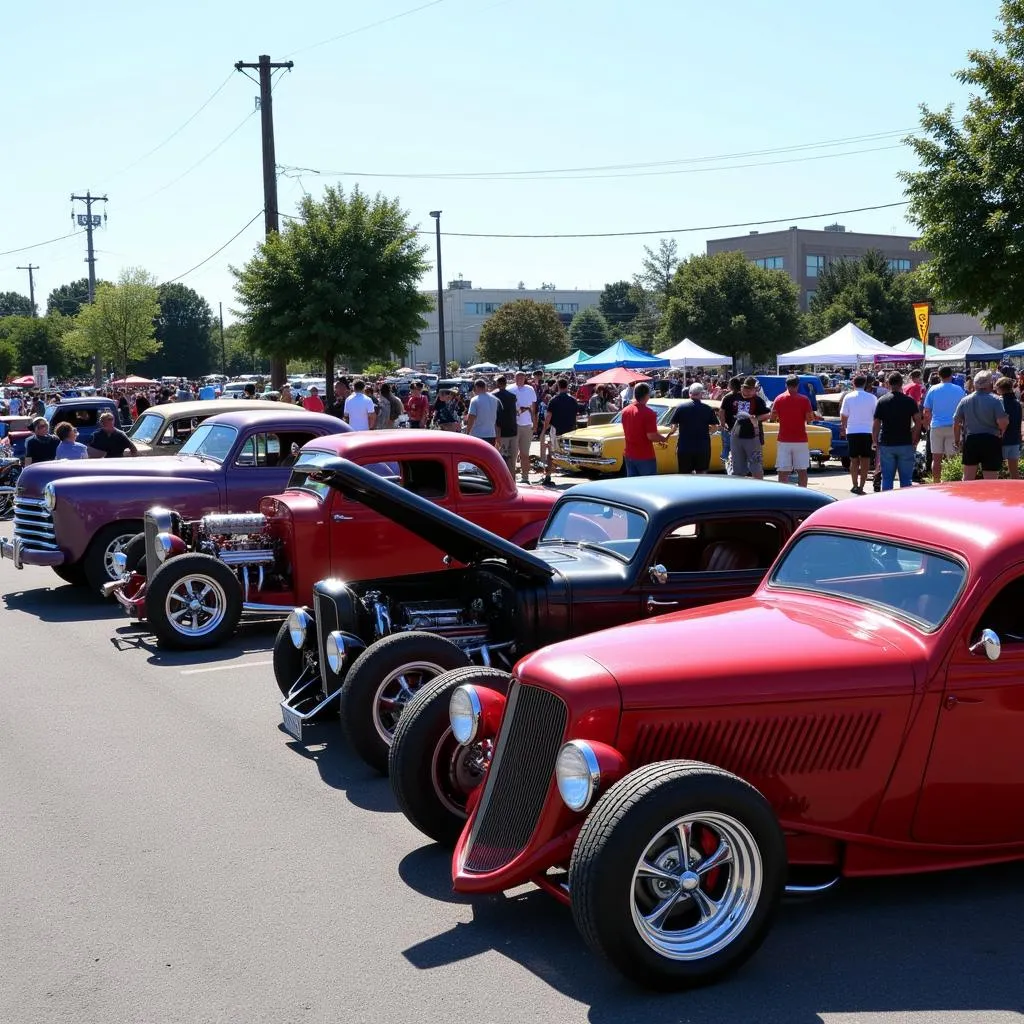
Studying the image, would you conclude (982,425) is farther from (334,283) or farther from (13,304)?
(13,304)

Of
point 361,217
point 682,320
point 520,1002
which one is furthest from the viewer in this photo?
point 682,320

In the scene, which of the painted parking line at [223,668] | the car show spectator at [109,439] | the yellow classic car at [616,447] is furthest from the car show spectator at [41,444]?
the yellow classic car at [616,447]

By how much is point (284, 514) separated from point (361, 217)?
18409mm

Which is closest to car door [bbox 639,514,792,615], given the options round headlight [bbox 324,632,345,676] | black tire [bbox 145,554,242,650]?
round headlight [bbox 324,632,345,676]

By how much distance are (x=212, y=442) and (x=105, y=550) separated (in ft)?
5.12

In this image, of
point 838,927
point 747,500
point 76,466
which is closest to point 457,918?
point 838,927

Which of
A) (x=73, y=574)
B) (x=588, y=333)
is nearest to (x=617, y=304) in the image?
(x=588, y=333)

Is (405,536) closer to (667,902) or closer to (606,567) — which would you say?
(606,567)

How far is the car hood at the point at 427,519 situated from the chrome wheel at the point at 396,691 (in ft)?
2.32

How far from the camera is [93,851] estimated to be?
547 centimetres

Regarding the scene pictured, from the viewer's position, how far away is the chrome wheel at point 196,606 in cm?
962

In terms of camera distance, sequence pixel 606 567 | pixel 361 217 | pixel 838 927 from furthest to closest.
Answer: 1. pixel 361 217
2. pixel 606 567
3. pixel 838 927

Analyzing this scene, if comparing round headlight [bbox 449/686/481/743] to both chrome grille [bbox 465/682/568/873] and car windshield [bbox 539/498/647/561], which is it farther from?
car windshield [bbox 539/498/647/561]

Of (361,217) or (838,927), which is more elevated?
(361,217)
